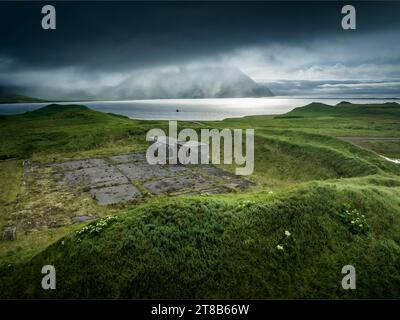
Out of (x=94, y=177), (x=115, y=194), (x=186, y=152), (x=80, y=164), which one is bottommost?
(x=115, y=194)

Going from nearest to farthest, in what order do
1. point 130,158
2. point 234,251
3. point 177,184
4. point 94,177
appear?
point 234,251, point 177,184, point 94,177, point 130,158

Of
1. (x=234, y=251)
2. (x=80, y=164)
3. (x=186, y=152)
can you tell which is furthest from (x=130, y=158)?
(x=234, y=251)

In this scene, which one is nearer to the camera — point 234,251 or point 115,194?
point 234,251

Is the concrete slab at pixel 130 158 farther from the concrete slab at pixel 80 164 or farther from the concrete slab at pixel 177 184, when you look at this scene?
the concrete slab at pixel 177 184

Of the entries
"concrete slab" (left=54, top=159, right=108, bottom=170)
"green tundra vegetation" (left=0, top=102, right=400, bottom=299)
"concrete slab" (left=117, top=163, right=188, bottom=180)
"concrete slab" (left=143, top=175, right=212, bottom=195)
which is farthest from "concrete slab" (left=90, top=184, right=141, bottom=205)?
"concrete slab" (left=54, top=159, right=108, bottom=170)

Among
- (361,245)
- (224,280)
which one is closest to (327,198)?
(361,245)

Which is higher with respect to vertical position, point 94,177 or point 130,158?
point 130,158

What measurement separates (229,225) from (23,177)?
23463mm

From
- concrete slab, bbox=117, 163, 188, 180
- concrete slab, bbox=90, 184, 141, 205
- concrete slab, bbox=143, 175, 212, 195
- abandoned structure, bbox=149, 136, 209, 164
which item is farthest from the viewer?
abandoned structure, bbox=149, 136, 209, 164

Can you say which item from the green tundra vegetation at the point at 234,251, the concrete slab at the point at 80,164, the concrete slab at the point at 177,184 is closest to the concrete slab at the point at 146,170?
the concrete slab at the point at 177,184

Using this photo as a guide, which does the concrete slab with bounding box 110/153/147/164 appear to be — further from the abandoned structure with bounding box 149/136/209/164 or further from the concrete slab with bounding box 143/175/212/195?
the concrete slab with bounding box 143/175/212/195

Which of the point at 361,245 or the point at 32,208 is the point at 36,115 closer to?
the point at 32,208

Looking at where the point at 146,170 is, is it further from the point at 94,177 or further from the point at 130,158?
the point at 130,158

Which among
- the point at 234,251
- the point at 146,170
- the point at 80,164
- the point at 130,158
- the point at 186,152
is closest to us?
the point at 234,251
